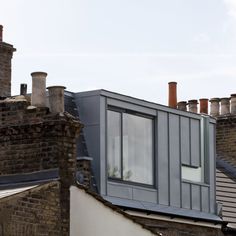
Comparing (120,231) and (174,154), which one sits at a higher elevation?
(174,154)

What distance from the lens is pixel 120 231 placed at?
1995 centimetres

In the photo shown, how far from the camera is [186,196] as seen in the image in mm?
29359

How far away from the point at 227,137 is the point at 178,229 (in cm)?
895

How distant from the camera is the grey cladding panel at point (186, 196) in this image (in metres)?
29.2

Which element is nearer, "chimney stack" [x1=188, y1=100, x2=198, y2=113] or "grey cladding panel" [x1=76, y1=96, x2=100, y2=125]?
"grey cladding panel" [x1=76, y1=96, x2=100, y2=125]

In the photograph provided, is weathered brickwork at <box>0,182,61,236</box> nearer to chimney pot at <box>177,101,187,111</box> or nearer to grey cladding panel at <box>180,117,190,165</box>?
grey cladding panel at <box>180,117,190,165</box>

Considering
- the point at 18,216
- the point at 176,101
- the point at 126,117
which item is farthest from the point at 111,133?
the point at 18,216

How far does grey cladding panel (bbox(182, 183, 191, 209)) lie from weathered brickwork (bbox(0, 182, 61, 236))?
1066 cm

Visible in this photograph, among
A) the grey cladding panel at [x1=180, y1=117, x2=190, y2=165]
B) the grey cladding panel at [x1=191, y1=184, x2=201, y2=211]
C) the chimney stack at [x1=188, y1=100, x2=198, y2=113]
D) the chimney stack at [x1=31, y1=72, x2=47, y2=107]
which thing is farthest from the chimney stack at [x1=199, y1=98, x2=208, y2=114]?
the chimney stack at [x1=31, y1=72, x2=47, y2=107]

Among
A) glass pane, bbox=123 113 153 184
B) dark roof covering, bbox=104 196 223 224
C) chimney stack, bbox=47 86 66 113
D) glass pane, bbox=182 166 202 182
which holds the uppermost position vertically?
chimney stack, bbox=47 86 66 113

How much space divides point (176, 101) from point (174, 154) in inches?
199

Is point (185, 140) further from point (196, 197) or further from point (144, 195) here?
point (144, 195)

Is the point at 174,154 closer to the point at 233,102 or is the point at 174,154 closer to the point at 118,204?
the point at 118,204

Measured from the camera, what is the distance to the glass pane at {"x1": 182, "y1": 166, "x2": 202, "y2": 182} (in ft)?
97.3
